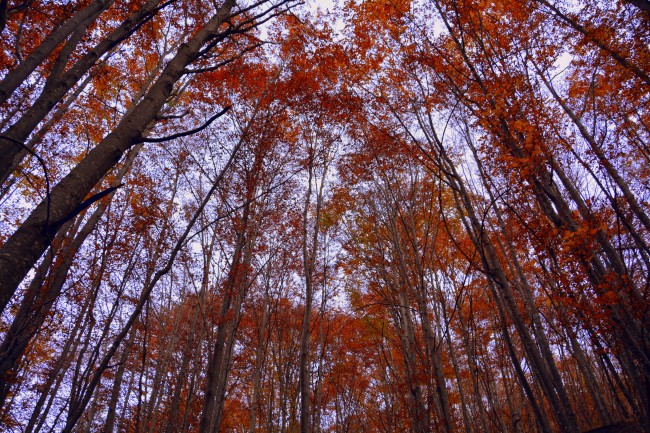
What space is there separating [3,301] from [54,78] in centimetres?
229

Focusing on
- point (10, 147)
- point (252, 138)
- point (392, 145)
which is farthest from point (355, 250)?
point (10, 147)

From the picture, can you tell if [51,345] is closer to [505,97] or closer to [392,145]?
[392,145]

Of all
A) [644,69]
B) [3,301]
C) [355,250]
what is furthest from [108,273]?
[644,69]

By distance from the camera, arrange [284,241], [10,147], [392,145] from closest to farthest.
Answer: [10,147]
[392,145]
[284,241]

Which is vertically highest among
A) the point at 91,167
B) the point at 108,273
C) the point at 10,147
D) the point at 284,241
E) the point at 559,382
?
the point at 284,241

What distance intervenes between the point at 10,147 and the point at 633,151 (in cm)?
1406

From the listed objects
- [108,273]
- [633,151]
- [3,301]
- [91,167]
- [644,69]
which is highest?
[633,151]

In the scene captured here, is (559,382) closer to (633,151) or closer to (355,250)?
(355,250)

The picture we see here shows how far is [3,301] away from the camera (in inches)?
43.8

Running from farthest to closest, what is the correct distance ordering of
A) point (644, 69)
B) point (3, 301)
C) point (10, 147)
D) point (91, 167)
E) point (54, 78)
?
point (644, 69) → point (54, 78) → point (10, 147) → point (91, 167) → point (3, 301)

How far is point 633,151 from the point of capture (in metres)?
10.1

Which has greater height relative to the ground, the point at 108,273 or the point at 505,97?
the point at 108,273

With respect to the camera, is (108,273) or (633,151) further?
(633,151)

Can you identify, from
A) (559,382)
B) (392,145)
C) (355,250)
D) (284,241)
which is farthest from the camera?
(355,250)
